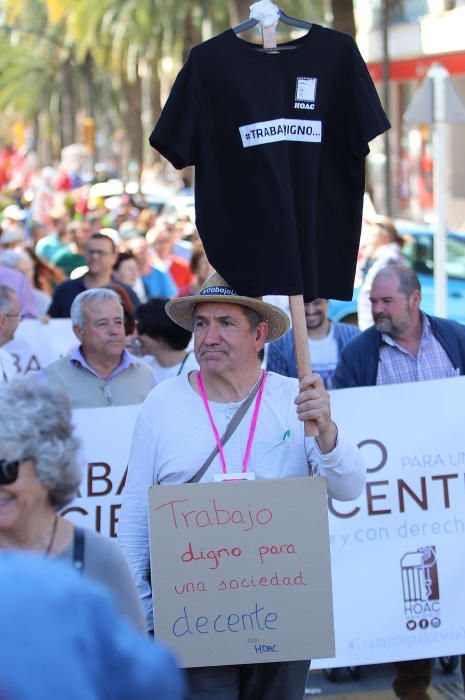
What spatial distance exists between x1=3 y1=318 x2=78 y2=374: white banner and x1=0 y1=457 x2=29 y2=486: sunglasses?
5.65 m

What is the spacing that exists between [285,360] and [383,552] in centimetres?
167

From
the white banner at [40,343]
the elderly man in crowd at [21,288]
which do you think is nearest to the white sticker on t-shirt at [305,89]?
the white banner at [40,343]

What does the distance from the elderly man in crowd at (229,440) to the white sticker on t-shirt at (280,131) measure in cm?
Answer: 50

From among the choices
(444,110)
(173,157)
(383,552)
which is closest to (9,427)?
(173,157)

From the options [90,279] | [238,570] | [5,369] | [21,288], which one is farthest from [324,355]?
[238,570]

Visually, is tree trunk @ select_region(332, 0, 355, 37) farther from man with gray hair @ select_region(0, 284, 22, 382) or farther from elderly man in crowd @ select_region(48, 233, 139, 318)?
man with gray hair @ select_region(0, 284, 22, 382)

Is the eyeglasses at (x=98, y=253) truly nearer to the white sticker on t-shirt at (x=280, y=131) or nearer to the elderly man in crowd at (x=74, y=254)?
the elderly man in crowd at (x=74, y=254)

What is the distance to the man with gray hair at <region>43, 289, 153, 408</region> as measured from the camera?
6.75 m

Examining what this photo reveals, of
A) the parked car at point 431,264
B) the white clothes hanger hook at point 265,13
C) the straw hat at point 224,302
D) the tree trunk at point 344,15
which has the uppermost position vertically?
the tree trunk at point 344,15

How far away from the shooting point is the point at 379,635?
591 cm

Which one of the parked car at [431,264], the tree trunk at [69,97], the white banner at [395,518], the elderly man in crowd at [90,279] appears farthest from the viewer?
the tree trunk at [69,97]

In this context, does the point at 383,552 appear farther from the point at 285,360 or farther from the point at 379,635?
the point at 285,360

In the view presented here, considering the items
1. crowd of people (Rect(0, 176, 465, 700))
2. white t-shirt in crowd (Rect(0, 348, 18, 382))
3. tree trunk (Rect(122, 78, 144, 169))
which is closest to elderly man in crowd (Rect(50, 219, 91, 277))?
crowd of people (Rect(0, 176, 465, 700))

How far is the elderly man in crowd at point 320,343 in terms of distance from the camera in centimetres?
741
